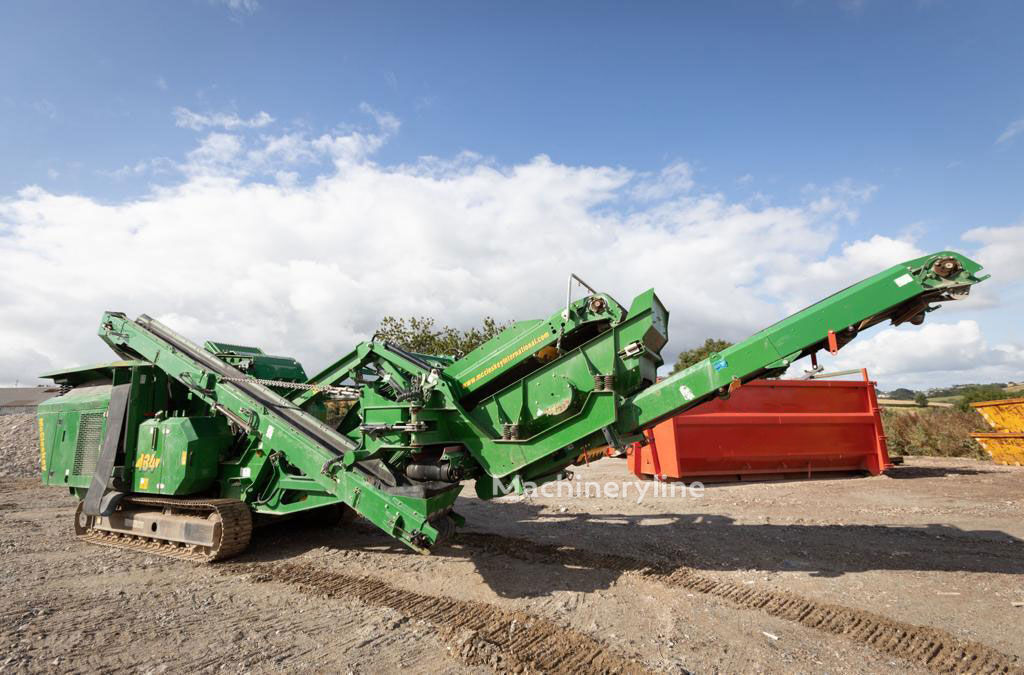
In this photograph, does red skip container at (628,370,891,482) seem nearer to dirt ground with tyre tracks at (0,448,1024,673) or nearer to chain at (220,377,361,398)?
dirt ground with tyre tracks at (0,448,1024,673)

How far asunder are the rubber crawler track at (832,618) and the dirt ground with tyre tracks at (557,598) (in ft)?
0.07

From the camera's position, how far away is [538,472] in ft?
18.4

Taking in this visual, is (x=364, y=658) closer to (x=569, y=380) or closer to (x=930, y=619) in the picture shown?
(x=569, y=380)

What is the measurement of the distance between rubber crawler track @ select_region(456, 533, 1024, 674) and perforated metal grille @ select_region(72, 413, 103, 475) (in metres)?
5.36

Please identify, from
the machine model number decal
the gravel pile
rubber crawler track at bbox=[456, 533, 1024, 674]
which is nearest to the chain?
rubber crawler track at bbox=[456, 533, 1024, 674]

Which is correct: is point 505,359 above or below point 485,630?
above

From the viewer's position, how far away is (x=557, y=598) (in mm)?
4820

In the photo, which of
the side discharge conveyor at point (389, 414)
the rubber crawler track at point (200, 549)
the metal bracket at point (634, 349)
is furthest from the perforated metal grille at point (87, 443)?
the metal bracket at point (634, 349)

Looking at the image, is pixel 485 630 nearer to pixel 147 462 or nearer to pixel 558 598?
pixel 558 598

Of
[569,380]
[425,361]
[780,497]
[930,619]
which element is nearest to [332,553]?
[425,361]

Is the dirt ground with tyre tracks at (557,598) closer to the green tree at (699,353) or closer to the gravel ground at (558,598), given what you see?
the gravel ground at (558,598)

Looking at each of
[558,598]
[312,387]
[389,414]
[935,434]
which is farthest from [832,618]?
[935,434]

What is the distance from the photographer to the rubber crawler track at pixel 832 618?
3625 millimetres

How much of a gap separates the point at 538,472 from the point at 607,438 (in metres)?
0.88
